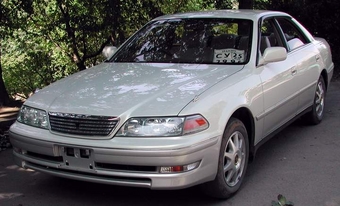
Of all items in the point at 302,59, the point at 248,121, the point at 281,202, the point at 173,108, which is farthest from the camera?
the point at 302,59

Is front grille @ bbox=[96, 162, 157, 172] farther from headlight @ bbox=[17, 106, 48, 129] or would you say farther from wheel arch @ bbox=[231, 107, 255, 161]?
wheel arch @ bbox=[231, 107, 255, 161]

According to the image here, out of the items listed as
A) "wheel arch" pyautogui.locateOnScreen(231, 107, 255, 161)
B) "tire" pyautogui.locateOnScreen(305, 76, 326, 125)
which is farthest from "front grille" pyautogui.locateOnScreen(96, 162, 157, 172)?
"tire" pyautogui.locateOnScreen(305, 76, 326, 125)

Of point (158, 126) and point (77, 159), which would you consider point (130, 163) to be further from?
point (77, 159)

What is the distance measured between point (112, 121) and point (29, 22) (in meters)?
7.19

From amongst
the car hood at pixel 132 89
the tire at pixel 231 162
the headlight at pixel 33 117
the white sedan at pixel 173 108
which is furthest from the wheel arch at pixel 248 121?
the headlight at pixel 33 117

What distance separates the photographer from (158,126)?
3285 millimetres

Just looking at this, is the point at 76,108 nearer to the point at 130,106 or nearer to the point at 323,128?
the point at 130,106

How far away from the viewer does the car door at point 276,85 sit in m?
4.35

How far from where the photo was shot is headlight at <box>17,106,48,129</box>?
3.67 meters

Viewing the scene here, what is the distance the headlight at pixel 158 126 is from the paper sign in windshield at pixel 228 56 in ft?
4.21

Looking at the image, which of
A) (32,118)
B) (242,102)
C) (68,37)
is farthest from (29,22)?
(242,102)

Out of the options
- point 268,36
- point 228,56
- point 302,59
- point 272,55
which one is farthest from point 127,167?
point 302,59

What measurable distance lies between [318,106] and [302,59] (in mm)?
1029

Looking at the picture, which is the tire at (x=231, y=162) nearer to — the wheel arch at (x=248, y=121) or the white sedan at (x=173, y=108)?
the white sedan at (x=173, y=108)
